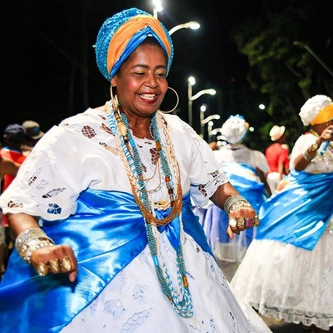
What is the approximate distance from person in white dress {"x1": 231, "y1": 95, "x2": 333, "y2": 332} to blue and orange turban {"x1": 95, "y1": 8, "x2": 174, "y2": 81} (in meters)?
2.92

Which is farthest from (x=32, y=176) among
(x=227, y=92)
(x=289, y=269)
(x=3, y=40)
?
(x=227, y=92)

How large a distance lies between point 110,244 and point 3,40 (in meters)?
21.7

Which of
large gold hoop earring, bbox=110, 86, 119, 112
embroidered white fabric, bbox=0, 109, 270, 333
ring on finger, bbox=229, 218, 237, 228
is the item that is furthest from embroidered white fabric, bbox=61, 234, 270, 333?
large gold hoop earring, bbox=110, 86, 119, 112

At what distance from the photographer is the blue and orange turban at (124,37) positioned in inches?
103

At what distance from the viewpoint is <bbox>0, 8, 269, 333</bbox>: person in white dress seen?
2361 mm

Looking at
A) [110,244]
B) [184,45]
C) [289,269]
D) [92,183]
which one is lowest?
[289,269]

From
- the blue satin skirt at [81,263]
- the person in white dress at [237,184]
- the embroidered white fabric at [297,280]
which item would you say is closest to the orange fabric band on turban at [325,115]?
the embroidered white fabric at [297,280]

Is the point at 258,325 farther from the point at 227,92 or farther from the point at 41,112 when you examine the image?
the point at 227,92

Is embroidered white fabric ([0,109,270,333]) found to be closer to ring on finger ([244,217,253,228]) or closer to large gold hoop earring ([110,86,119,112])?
large gold hoop earring ([110,86,119,112])

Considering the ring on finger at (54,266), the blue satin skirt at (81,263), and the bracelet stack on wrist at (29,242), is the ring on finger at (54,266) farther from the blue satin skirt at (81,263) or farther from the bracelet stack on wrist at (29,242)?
the blue satin skirt at (81,263)

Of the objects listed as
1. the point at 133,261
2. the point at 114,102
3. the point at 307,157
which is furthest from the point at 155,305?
the point at 307,157

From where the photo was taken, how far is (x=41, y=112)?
23781 mm

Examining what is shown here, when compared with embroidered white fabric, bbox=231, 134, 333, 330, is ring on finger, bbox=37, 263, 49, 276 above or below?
above

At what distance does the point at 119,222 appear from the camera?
2512 mm
